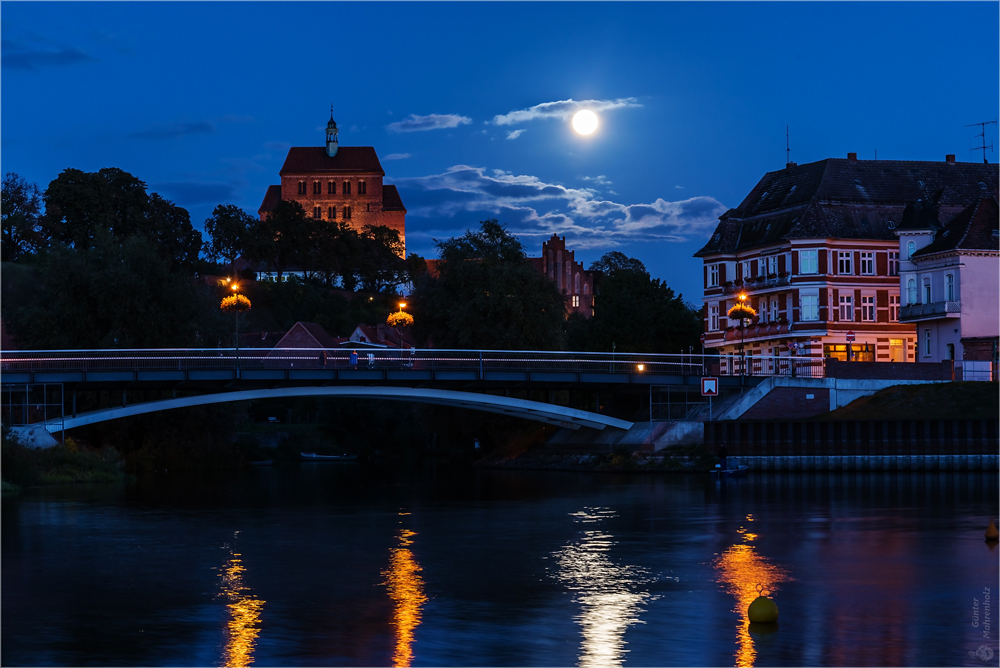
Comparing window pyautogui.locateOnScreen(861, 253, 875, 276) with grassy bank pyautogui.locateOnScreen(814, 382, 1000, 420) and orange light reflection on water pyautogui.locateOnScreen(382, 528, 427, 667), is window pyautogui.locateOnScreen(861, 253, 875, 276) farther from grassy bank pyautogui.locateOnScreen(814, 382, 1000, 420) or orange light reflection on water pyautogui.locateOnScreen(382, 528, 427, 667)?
orange light reflection on water pyautogui.locateOnScreen(382, 528, 427, 667)

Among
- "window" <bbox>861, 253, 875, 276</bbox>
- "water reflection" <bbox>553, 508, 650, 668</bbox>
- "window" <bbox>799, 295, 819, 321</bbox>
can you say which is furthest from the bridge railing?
"water reflection" <bbox>553, 508, 650, 668</bbox>

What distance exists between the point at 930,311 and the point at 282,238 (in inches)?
3888

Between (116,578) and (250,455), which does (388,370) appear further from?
(116,578)

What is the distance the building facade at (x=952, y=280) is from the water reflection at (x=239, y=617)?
5599 centimetres

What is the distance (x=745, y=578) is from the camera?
26.9 metres

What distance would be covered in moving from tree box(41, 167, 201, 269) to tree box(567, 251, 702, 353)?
40.9 m

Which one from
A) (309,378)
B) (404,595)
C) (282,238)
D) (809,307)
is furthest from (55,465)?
(282,238)

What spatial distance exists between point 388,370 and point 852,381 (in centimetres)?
2492

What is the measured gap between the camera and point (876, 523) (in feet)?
125

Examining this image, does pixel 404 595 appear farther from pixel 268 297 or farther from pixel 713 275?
pixel 268 297

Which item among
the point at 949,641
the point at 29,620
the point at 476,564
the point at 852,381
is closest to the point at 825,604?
the point at 949,641

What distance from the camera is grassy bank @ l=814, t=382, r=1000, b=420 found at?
65.5 m

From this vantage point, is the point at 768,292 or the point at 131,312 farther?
the point at 768,292

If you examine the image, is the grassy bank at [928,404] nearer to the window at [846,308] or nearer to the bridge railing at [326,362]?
the bridge railing at [326,362]
